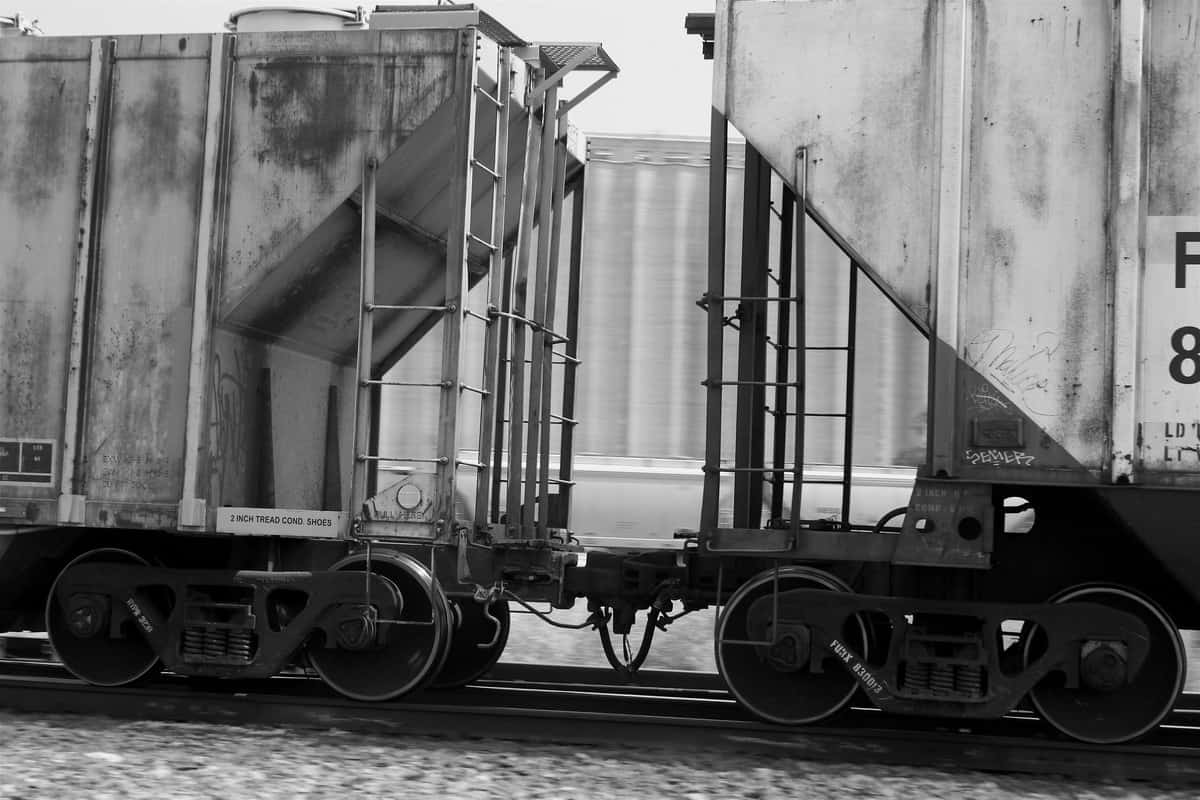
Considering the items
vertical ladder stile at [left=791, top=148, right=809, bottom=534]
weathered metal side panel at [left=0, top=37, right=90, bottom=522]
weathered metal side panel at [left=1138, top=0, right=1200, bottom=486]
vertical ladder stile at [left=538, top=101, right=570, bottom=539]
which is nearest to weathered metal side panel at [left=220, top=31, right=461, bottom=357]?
weathered metal side panel at [left=0, top=37, right=90, bottom=522]

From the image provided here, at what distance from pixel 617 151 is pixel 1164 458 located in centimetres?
654

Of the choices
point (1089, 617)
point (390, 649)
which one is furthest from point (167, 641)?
point (1089, 617)

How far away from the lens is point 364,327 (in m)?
7.03

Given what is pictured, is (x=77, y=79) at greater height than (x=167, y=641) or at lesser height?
greater

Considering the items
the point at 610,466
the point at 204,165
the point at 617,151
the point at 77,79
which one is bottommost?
the point at 610,466

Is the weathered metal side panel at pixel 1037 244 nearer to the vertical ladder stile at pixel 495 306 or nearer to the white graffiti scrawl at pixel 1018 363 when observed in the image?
the white graffiti scrawl at pixel 1018 363

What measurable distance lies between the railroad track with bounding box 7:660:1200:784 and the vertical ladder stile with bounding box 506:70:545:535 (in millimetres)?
1189

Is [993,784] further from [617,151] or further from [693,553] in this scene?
[617,151]

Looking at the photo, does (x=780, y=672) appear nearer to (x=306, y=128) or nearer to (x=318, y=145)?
(x=318, y=145)

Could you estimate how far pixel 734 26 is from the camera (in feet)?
22.5

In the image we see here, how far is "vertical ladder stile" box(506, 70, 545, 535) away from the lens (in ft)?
24.4

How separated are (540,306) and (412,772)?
3110 mm

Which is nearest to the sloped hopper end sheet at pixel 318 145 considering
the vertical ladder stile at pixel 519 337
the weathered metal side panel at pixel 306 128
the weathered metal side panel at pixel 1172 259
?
the weathered metal side panel at pixel 306 128

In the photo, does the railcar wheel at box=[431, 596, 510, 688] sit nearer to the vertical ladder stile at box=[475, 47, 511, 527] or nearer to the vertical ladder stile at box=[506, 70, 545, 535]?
the vertical ladder stile at box=[506, 70, 545, 535]
